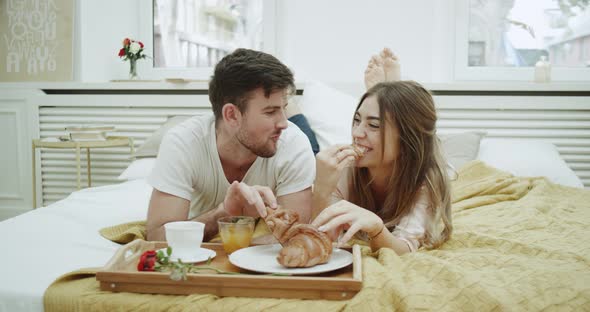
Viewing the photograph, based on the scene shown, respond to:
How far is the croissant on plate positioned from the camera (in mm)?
1072

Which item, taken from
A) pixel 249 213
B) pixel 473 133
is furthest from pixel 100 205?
pixel 473 133

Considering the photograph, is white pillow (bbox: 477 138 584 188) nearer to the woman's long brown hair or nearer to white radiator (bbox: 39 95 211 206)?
the woman's long brown hair

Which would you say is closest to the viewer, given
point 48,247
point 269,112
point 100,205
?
point 48,247

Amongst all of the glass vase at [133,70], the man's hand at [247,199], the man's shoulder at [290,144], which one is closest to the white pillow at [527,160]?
the man's shoulder at [290,144]

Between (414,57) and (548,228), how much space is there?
1.82 m

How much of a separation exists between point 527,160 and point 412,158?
134 cm

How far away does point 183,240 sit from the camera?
1.14 m

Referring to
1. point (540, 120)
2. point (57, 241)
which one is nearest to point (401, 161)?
point (57, 241)

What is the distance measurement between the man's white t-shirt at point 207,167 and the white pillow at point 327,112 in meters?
0.99

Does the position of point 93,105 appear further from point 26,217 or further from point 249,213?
point 249,213

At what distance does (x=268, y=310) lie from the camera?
0.96 m

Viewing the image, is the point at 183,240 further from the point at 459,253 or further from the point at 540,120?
the point at 540,120

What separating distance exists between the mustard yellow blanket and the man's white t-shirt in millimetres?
455

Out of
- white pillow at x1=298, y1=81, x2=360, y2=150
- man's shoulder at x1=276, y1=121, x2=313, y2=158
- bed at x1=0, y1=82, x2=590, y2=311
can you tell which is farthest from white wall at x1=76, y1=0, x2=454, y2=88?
man's shoulder at x1=276, y1=121, x2=313, y2=158
